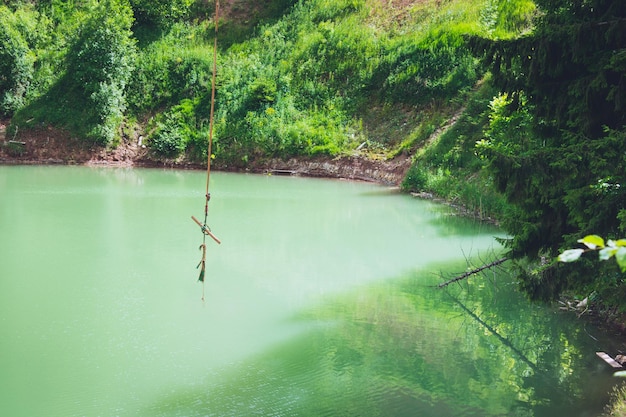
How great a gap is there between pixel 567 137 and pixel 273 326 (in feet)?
14.2

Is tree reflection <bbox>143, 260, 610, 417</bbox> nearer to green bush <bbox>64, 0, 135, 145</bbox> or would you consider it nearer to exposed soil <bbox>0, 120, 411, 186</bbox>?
exposed soil <bbox>0, 120, 411, 186</bbox>

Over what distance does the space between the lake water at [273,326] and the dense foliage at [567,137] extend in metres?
1.56

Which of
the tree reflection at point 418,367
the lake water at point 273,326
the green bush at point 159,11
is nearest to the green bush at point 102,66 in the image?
the green bush at point 159,11

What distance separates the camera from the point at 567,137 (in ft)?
20.9

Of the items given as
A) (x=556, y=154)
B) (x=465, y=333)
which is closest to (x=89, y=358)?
(x=465, y=333)

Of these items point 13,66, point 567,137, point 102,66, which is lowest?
point 567,137

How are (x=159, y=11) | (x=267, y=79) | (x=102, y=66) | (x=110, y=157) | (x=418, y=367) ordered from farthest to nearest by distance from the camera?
(x=159, y=11), (x=267, y=79), (x=102, y=66), (x=110, y=157), (x=418, y=367)

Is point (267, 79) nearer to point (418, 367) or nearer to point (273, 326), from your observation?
point (273, 326)

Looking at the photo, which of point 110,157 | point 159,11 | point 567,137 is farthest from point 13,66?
point 567,137

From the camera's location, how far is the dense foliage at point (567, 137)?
5.76 m

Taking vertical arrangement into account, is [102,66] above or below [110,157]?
above

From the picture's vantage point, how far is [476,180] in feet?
59.6

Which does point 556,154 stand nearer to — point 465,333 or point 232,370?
point 465,333

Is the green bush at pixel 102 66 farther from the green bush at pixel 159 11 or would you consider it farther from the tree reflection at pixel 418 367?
the tree reflection at pixel 418 367
